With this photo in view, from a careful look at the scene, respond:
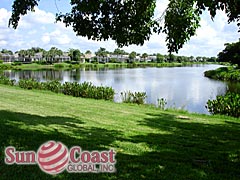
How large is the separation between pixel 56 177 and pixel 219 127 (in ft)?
27.8

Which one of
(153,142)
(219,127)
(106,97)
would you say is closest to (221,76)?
(106,97)

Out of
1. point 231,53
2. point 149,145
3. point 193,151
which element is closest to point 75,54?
point 231,53

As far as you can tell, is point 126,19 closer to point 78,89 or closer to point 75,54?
point 78,89

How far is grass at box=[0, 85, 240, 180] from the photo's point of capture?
5891 mm

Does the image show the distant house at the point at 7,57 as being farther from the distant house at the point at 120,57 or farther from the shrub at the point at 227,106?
the shrub at the point at 227,106

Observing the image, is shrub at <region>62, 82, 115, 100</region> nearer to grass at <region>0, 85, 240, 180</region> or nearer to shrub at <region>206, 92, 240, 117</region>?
shrub at <region>206, 92, 240, 117</region>

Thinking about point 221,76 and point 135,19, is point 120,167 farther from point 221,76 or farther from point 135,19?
point 221,76

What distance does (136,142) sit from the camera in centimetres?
841

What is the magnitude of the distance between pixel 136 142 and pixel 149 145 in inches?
17.3

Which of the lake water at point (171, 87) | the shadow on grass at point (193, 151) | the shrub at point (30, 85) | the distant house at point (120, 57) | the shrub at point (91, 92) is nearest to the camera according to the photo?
the shadow on grass at point (193, 151)

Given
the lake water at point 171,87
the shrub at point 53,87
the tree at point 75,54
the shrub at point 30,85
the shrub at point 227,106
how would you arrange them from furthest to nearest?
the tree at point 75,54, the shrub at point 30,85, the lake water at point 171,87, the shrub at point 53,87, the shrub at point 227,106

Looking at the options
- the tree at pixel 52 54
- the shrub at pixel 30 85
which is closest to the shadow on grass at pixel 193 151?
the shrub at pixel 30 85

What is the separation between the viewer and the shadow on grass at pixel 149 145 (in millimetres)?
5830

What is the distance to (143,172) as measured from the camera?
19.2 feet
